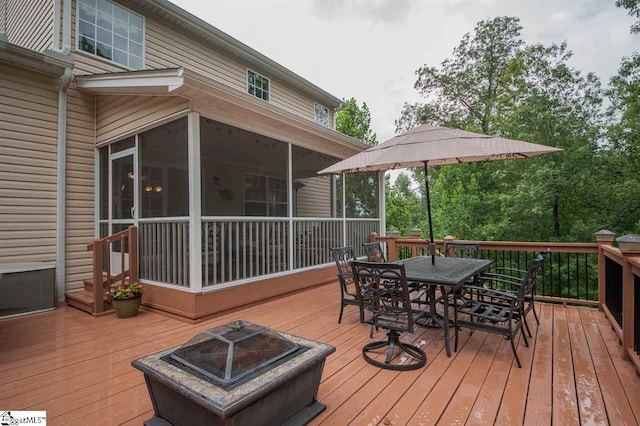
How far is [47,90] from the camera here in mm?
4906

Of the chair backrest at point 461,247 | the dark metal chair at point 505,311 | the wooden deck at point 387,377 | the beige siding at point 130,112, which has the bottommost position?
the wooden deck at point 387,377

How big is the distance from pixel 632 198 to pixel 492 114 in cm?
609

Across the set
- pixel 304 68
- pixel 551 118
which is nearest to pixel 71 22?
pixel 551 118

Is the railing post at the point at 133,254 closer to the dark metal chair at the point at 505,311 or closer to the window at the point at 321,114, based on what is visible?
the dark metal chair at the point at 505,311

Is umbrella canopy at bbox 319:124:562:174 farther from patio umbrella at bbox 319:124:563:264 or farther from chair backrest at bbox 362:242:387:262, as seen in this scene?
chair backrest at bbox 362:242:387:262

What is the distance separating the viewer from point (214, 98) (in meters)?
3.86

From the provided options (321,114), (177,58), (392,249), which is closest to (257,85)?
(177,58)

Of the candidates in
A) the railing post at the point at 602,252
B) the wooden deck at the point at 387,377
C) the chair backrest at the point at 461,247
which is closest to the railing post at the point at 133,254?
the wooden deck at the point at 387,377

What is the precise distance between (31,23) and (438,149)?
792cm

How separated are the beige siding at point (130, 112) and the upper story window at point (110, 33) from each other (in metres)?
1.10

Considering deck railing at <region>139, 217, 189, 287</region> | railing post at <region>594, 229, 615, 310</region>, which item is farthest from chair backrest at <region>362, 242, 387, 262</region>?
railing post at <region>594, 229, 615, 310</region>

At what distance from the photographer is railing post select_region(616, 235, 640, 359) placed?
269 centimetres

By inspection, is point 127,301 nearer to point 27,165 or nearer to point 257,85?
point 27,165

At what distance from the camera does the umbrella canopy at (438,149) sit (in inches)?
122
